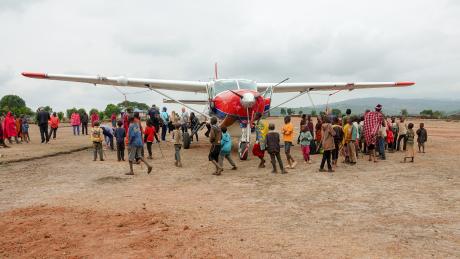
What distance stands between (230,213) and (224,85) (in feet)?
29.3

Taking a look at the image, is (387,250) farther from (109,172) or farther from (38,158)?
(38,158)

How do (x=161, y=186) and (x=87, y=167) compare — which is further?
(x=87, y=167)

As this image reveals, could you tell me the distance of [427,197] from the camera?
24.0 feet

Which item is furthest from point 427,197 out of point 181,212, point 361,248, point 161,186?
point 161,186

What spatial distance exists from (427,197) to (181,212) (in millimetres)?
4875

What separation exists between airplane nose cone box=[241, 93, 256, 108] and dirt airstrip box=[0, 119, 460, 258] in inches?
108

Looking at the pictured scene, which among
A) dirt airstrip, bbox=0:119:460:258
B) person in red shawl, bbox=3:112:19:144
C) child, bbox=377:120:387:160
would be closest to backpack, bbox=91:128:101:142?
dirt airstrip, bbox=0:119:460:258

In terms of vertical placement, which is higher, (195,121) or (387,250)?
(195,121)

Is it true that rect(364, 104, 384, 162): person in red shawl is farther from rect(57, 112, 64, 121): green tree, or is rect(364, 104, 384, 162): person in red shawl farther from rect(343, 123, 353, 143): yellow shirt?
rect(57, 112, 64, 121): green tree

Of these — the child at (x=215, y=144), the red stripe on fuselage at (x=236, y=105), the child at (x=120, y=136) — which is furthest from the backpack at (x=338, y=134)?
the child at (x=120, y=136)

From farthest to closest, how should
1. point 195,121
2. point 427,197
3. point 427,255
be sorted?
point 195,121 < point 427,197 < point 427,255

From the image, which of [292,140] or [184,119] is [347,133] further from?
[184,119]

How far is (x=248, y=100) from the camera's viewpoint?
40.6ft

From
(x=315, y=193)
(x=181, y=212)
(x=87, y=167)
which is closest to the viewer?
(x=181, y=212)
